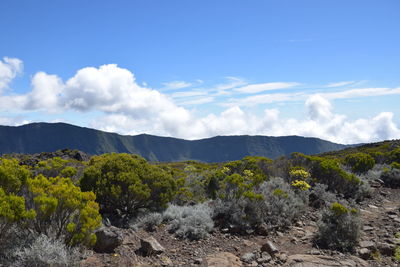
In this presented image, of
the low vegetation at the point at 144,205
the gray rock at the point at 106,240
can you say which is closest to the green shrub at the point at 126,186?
the low vegetation at the point at 144,205

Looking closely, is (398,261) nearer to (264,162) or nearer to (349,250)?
(349,250)

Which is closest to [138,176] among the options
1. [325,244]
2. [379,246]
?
[325,244]

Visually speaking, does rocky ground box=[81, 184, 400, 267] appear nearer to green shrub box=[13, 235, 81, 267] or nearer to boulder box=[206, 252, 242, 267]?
boulder box=[206, 252, 242, 267]

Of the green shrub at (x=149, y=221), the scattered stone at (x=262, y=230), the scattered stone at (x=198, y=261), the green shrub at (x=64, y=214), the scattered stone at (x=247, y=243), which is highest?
the green shrub at (x=64, y=214)

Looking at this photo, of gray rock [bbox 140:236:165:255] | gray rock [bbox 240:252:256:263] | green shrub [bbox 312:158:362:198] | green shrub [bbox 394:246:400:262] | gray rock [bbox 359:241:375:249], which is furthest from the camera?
green shrub [bbox 312:158:362:198]

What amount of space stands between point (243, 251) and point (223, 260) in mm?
841

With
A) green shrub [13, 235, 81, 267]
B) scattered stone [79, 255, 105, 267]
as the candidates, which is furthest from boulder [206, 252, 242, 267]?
green shrub [13, 235, 81, 267]

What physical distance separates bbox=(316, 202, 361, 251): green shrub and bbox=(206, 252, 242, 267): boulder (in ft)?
8.31

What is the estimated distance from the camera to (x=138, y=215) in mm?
8578

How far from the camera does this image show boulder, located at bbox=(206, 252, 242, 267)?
6383 mm

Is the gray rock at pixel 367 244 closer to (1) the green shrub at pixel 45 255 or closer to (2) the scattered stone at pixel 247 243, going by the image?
(2) the scattered stone at pixel 247 243

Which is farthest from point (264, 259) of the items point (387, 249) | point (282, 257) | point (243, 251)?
point (387, 249)

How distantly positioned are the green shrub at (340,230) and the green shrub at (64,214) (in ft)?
18.8

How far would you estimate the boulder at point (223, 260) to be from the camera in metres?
6.38
